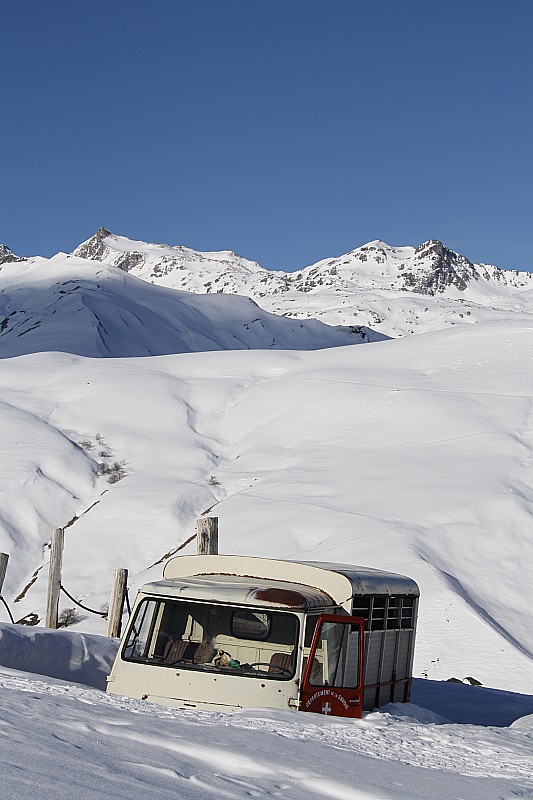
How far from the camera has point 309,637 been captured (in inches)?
375

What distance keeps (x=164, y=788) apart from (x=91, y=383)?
3255 centimetres

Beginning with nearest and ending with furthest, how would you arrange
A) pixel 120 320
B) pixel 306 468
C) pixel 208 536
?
pixel 208 536, pixel 306 468, pixel 120 320

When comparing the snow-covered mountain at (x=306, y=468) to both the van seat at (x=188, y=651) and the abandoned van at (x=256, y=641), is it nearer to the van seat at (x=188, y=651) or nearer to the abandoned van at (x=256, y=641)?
the abandoned van at (x=256, y=641)

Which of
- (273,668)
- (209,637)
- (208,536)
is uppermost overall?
(208,536)

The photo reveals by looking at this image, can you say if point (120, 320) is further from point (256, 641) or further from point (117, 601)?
point (256, 641)

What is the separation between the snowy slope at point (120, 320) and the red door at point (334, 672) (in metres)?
55.2

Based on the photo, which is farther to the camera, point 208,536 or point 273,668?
point 208,536

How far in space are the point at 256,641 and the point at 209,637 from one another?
19.7 inches

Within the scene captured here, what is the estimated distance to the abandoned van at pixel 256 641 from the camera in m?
9.37

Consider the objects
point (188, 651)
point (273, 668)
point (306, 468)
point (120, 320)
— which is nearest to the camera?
point (273, 668)

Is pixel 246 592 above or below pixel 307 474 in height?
below

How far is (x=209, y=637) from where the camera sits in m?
10.0

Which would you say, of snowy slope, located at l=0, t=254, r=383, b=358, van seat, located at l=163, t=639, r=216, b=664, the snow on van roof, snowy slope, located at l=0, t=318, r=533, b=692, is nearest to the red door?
the snow on van roof

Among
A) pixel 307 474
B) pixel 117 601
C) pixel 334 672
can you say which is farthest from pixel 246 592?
pixel 307 474
